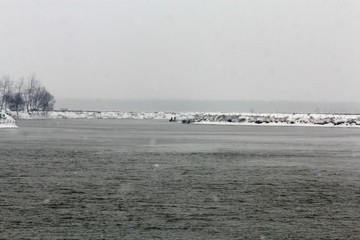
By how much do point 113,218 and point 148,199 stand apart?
4.25 metres

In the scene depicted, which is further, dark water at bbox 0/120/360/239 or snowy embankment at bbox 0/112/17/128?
snowy embankment at bbox 0/112/17/128

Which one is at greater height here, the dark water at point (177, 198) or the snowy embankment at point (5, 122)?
the snowy embankment at point (5, 122)

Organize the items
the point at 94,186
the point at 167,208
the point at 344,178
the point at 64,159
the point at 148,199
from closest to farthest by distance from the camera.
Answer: the point at 167,208 → the point at 148,199 → the point at 94,186 → the point at 344,178 → the point at 64,159

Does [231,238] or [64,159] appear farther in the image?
[64,159]

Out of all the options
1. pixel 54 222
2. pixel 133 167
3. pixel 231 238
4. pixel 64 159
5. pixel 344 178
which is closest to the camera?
pixel 231 238

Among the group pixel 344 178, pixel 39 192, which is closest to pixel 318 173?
pixel 344 178

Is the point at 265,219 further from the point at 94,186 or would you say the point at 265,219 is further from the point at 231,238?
the point at 94,186

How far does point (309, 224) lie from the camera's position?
64.4 feet

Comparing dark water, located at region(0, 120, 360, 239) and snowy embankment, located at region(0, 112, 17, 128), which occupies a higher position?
snowy embankment, located at region(0, 112, 17, 128)

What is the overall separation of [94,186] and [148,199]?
15.6 feet

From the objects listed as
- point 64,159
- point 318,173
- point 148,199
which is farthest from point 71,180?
point 318,173

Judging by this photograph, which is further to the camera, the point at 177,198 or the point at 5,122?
the point at 5,122

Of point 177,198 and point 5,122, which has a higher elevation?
point 5,122

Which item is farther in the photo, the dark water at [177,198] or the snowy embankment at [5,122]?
the snowy embankment at [5,122]
